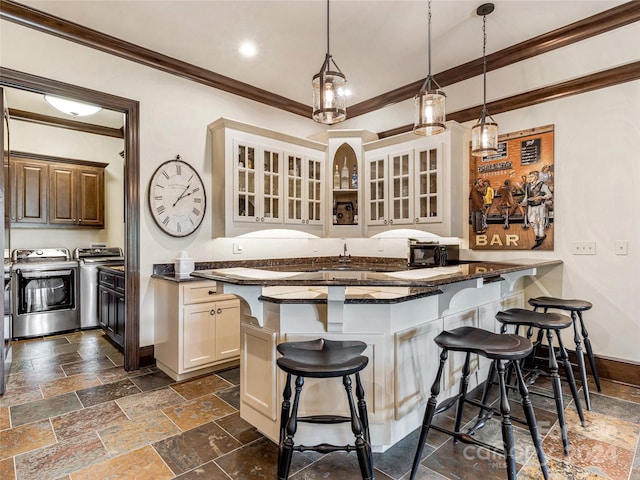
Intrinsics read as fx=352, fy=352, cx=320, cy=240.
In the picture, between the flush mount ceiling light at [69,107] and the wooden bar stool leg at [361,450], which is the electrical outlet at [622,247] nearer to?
the wooden bar stool leg at [361,450]

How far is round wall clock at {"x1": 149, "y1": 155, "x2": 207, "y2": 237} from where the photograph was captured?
11.1 ft

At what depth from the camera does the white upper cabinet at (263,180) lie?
3656mm

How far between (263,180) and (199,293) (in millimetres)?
1462

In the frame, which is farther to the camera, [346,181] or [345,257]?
[345,257]

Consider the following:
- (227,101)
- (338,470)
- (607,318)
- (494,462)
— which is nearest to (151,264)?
(227,101)

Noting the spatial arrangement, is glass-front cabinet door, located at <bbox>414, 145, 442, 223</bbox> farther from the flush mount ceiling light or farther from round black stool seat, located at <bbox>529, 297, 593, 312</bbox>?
the flush mount ceiling light

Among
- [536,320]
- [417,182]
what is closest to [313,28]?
[417,182]

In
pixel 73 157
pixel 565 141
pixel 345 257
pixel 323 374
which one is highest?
pixel 73 157

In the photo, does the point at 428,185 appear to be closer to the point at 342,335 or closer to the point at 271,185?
the point at 271,185

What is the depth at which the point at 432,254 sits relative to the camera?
11.6 ft

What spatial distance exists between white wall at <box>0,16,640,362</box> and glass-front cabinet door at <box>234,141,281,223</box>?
0.37 metres

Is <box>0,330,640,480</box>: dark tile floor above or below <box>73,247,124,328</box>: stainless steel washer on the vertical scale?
below

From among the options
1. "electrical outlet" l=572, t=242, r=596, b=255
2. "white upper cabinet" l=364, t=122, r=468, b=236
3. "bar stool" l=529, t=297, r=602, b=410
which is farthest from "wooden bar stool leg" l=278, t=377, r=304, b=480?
"electrical outlet" l=572, t=242, r=596, b=255

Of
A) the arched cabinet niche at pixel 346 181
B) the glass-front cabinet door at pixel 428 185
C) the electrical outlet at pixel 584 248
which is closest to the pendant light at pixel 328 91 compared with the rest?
the glass-front cabinet door at pixel 428 185
